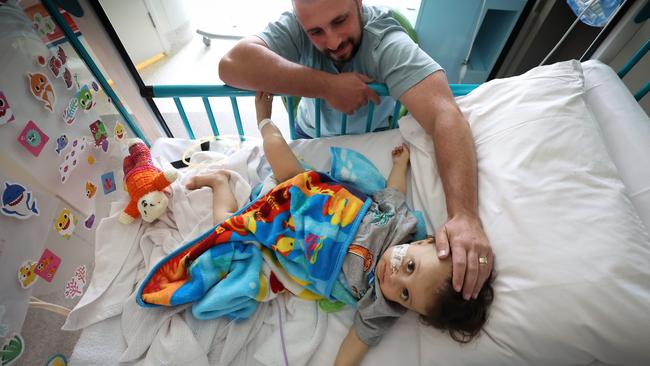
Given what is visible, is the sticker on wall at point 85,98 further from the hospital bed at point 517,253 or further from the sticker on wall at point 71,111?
the hospital bed at point 517,253

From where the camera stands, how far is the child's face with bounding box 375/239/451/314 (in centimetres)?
75

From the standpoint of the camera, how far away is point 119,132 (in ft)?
3.82

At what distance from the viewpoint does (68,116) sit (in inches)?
36.3

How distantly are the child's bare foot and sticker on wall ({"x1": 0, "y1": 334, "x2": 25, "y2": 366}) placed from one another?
1.92 ft

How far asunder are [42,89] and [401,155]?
1131 millimetres

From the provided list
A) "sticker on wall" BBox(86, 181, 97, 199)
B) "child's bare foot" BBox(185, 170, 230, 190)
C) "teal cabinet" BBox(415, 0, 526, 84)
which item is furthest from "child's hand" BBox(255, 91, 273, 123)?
"teal cabinet" BBox(415, 0, 526, 84)

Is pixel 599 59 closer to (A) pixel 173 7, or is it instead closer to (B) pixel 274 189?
(B) pixel 274 189

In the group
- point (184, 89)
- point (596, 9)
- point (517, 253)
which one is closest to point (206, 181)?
point (184, 89)

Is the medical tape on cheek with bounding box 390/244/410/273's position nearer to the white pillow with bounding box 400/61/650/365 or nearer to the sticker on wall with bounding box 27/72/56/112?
the white pillow with bounding box 400/61/650/365

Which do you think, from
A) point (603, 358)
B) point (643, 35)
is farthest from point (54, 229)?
point (643, 35)

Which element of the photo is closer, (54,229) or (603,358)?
(603,358)

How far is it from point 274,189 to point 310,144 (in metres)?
0.35

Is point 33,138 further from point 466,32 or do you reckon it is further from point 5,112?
point 466,32

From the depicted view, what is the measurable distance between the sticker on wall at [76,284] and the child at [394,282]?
1.42 feet
